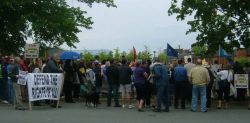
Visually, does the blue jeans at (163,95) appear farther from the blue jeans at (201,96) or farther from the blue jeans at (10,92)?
the blue jeans at (10,92)

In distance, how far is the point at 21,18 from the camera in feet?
103

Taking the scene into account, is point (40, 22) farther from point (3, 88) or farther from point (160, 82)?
point (160, 82)

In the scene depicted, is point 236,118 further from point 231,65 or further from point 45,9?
point 45,9

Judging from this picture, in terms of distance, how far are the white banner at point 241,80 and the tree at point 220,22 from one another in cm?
246

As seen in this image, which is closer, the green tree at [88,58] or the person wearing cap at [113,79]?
the person wearing cap at [113,79]

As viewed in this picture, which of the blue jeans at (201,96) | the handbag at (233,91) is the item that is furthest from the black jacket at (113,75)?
the handbag at (233,91)

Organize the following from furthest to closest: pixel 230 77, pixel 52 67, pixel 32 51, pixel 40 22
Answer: pixel 40 22 → pixel 32 51 → pixel 230 77 → pixel 52 67

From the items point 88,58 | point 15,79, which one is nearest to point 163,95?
point 15,79

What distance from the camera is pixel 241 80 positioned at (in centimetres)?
2194

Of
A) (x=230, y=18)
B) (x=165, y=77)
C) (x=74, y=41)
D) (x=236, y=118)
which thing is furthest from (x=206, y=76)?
(x=74, y=41)

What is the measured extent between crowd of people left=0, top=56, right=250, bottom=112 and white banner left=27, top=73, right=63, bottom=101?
455 millimetres

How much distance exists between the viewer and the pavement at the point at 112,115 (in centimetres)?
1648

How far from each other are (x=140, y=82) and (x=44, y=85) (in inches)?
139

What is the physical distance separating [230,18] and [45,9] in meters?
13.2
